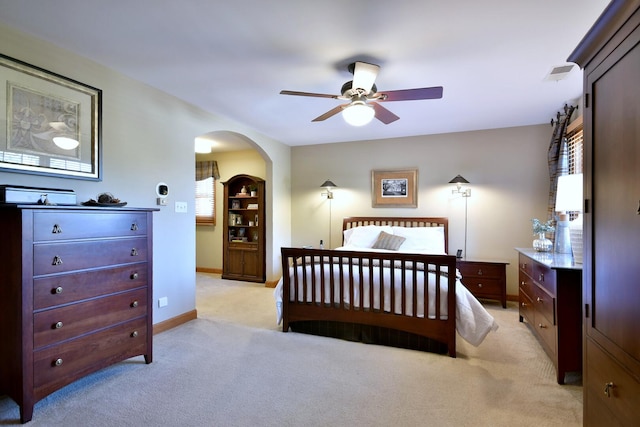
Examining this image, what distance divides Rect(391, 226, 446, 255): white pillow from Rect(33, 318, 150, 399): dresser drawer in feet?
10.6

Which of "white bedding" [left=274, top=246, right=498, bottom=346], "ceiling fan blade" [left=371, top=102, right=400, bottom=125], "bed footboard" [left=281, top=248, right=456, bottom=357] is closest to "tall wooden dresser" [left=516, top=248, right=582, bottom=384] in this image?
"white bedding" [left=274, top=246, right=498, bottom=346]

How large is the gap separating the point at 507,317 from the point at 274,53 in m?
3.83

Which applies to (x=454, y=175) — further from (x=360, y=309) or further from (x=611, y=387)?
(x=611, y=387)

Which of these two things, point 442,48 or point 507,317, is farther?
point 507,317

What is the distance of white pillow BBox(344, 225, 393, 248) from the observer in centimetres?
457

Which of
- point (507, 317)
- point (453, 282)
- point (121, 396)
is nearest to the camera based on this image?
point (121, 396)

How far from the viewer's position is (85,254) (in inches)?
82.0

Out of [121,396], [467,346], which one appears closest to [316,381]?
[121,396]

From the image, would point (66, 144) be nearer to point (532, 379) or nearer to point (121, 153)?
point (121, 153)

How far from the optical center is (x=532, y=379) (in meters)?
2.26

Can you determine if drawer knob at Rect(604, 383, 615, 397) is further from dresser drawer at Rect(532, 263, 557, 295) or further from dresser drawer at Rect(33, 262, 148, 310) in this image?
dresser drawer at Rect(33, 262, 148, 310)

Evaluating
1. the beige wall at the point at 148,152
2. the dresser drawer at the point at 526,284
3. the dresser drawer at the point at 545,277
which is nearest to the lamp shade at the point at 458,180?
the dresser drawer at the point at 526,284

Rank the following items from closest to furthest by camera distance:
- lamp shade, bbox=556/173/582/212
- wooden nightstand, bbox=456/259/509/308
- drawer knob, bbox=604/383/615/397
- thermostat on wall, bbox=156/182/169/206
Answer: drawer knob, bbox=604/383/615/397, lamp shade, bbox=556/173/582/212, thermostat on wall, bbox=156/182/169/206, wooden nightstand, bbox=456/259/509/308

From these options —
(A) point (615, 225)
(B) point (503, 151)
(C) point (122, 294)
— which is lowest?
(C) point (122, 294)
